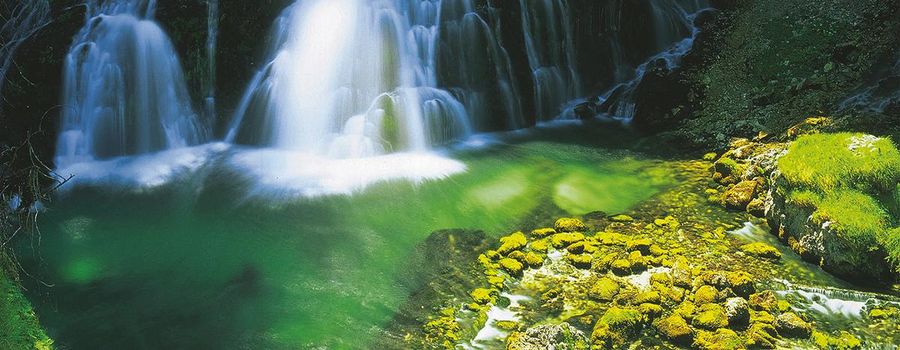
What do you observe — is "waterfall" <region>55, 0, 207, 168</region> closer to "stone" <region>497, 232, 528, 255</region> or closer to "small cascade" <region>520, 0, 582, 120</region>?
"stone" <region>497, 232, 528, 255</region>

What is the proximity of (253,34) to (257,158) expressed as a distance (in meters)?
3.29

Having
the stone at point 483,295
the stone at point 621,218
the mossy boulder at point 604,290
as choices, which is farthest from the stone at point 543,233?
the stone at point 483,295

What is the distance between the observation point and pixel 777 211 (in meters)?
9.12

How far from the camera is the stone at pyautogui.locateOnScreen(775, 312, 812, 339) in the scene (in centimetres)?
673

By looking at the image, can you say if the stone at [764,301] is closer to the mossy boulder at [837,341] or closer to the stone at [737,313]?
the stone at [737,313]

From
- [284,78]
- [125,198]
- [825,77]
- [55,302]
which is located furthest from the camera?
[284,78]

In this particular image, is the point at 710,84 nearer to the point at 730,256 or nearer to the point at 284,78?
the point at 730,256

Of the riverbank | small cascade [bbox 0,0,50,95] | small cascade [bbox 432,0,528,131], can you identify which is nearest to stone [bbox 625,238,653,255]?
the riverbank

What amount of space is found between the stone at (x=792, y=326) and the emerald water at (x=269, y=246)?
147 inches

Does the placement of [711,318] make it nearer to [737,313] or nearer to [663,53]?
[737,313]

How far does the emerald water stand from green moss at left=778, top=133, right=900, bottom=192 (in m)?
2.49

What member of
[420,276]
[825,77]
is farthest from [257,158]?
[825,77]

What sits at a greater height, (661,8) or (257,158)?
(661,8)

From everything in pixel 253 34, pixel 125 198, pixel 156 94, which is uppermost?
pixel 253 34
